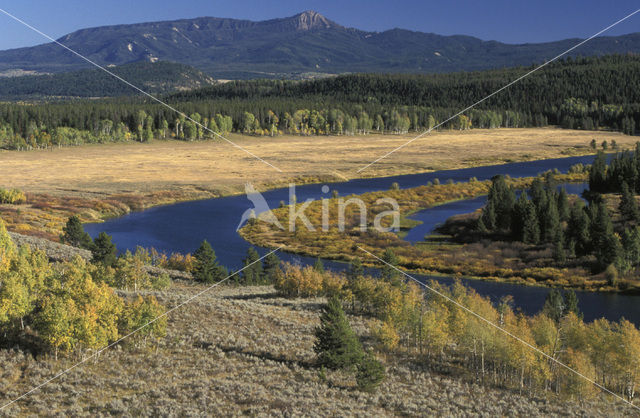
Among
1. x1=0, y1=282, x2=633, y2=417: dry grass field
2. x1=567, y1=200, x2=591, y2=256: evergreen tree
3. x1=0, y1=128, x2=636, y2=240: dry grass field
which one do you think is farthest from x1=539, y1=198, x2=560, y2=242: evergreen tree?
x1=0, y1=128, x2=636, y2=240: dry grass field

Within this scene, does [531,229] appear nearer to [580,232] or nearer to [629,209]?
[580,232]

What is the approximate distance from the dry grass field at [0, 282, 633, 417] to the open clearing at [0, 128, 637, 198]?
58152mm

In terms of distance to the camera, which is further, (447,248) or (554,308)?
(447,248)

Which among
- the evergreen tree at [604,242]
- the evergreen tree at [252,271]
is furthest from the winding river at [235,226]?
the evergreen tree at [604,242]

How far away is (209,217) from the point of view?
7381 cm

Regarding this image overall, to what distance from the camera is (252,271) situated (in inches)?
1898

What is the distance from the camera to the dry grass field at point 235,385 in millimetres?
22562

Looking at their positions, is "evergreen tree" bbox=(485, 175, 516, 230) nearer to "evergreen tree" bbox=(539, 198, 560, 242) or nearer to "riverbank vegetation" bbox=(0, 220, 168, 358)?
"evergreen tree" bbox=(539, 198, 560, 242)

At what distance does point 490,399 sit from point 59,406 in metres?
17.0

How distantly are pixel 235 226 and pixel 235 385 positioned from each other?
44260 mm

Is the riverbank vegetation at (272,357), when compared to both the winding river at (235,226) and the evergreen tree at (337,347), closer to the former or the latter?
the evergreen tree at (337,347)

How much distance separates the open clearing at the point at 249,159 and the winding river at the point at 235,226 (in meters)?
7.22

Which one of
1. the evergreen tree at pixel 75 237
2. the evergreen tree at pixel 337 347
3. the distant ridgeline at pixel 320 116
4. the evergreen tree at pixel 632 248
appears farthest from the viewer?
the distant ridgeline at pixel 320 116

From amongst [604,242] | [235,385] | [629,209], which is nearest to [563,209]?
[629,209]
